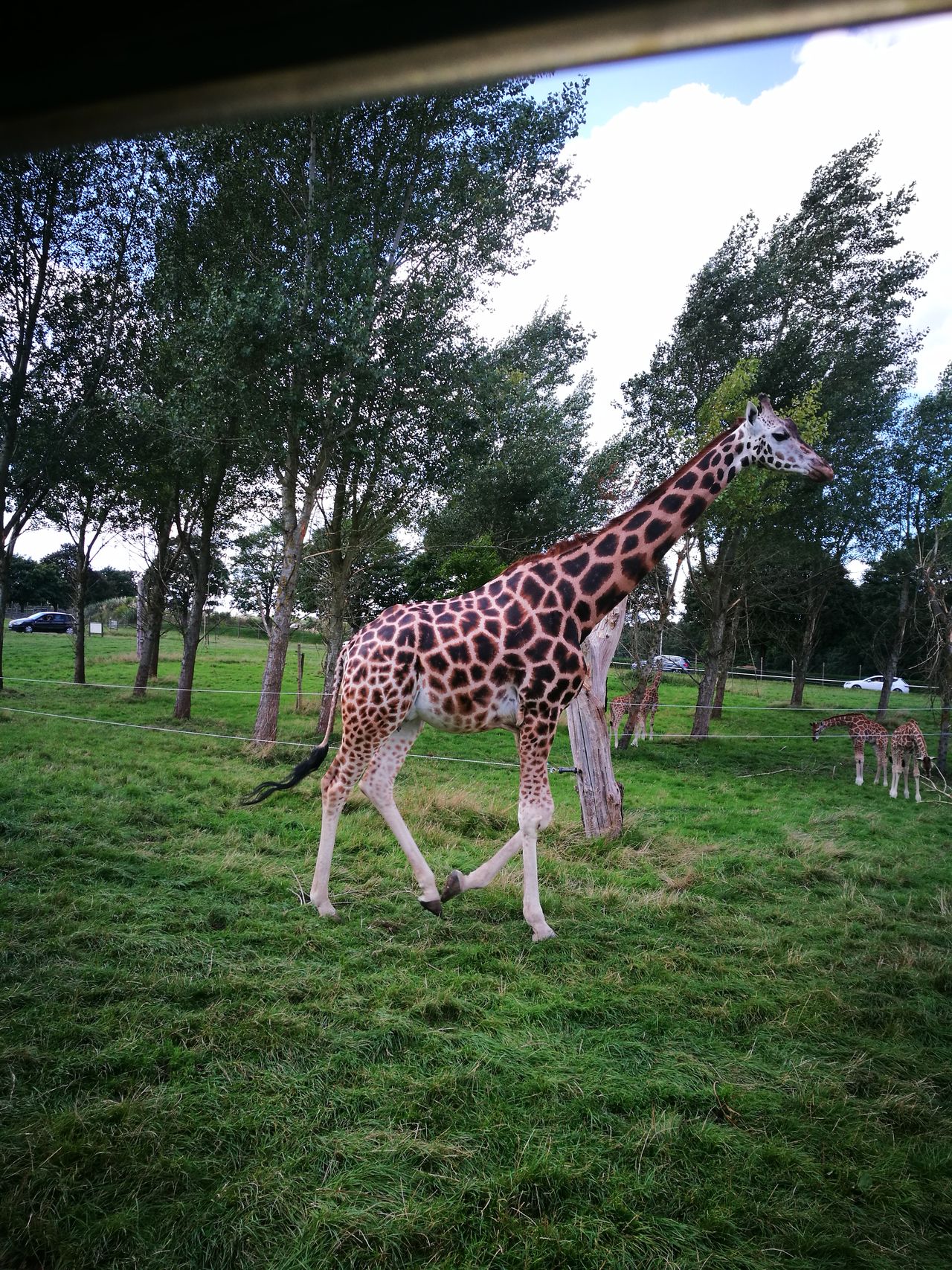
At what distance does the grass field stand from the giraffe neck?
2.08 metres

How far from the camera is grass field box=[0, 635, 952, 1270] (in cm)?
212

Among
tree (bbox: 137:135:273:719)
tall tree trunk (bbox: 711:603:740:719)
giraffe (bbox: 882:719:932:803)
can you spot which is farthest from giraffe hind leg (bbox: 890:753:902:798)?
tree (bbox: 137:135:273:719)

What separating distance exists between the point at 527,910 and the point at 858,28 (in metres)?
4.32

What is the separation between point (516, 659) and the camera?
14.4 feet

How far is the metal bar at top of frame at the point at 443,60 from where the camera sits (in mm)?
623

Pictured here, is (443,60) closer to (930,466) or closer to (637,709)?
(637,709)

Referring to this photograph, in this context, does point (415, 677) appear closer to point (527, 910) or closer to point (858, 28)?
point (527, 910)

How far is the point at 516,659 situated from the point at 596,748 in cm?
242

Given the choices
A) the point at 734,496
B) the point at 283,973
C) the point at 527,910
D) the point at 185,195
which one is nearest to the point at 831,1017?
the point at 527,910

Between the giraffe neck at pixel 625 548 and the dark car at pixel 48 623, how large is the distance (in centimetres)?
3573

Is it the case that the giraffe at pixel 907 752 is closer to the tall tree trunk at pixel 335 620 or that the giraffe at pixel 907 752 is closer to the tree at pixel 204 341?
the tall tree trunk at pixel 335 620

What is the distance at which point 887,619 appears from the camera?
71.2 ft

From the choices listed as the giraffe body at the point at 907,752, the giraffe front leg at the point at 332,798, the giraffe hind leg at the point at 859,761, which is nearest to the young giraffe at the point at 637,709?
Answer: the giraffe hind leg at the point at 859,761

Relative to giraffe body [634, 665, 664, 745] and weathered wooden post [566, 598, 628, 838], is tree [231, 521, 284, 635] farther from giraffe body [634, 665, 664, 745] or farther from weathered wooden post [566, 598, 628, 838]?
weathered wooden post [566, 598, 628, 838]
